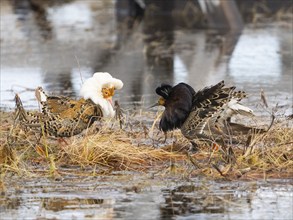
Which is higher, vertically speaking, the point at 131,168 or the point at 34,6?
the point at 34,6

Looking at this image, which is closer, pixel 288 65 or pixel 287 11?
pixel 288 65

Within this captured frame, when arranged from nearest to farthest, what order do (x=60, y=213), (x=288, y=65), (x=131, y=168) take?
(x=60, y=213) < (x=131, y=168) < (x=288, y=65)

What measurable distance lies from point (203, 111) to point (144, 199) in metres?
1.77

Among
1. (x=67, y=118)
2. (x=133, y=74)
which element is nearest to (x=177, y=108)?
(x=67, y=118)

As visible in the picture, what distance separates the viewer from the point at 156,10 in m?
26.1

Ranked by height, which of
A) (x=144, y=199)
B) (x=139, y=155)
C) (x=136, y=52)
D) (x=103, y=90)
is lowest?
(x=144, y=199)

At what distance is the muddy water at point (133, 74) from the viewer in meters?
7.65

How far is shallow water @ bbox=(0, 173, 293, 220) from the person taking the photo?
24.4 feet

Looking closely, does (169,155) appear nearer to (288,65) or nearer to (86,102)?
(86,102)

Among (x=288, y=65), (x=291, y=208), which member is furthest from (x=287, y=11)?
(x=291, y=208)

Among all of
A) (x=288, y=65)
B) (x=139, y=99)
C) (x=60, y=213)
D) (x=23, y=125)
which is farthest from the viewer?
(x=288, y=65)

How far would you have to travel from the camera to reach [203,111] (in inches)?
372

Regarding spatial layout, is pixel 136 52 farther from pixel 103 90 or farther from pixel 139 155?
pixel 139 155

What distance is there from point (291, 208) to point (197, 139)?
80.9 inches
